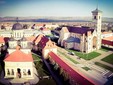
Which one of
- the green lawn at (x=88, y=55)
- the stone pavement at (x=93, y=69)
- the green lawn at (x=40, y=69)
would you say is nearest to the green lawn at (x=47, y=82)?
the green lawn at (x=40, y=69)

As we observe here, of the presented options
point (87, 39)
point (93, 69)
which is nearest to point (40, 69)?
Answer: point (93, 69)

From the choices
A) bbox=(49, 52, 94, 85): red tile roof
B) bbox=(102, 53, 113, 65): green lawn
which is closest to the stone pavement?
bbox=(102, 53, 113, 65): green lawn

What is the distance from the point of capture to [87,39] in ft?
43.7

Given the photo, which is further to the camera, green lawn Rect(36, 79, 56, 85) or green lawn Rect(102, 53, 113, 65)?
green lawn Rect(102, 53, 113, 65)

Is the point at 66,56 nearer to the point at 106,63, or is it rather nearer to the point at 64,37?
the point at 106,63

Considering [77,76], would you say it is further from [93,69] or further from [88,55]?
[88,55]

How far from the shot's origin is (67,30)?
53.3 feet

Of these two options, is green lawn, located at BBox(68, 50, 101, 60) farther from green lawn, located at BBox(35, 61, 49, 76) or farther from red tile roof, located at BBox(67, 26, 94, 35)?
green lawn, located at BBox(35, 61, 49, 76)

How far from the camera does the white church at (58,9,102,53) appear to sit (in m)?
13.5

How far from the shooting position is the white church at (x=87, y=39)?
1348 centimetres

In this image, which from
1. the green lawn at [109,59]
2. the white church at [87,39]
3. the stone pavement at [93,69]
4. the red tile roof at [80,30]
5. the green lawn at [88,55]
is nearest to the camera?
the stone pavement at [93,69]

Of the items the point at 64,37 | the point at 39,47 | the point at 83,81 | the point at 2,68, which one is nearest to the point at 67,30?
the point at 64,37

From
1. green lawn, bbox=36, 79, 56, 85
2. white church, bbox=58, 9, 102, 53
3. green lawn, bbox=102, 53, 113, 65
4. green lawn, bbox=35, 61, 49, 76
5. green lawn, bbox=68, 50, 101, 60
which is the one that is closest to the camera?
green lawn, bbox=36, 79, 56, 85

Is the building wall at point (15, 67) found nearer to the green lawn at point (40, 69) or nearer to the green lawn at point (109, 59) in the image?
the green lawn at point (40, 69)
